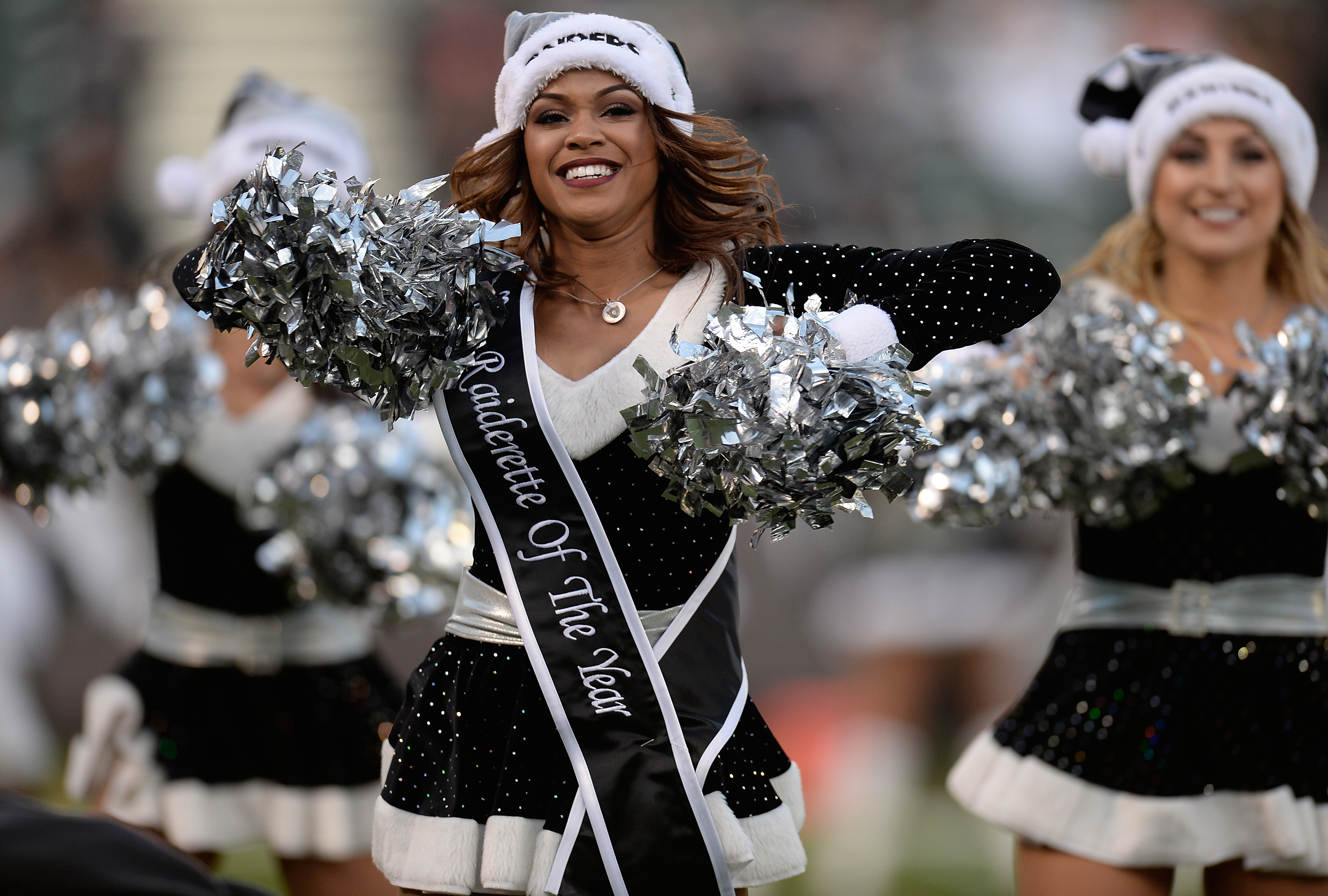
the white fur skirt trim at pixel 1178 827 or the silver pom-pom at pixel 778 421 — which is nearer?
the silver pom-pom at pixel 778 421

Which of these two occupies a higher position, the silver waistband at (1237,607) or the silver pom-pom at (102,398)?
the silver pom-pom at (102,398)

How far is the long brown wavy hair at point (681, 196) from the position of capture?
2443mm

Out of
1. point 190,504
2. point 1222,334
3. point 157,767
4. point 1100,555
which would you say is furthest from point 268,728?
point 1222,334

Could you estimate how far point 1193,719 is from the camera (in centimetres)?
305

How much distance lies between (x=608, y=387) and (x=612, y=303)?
0.17 metres

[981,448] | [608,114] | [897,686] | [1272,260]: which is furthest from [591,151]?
[897,686]

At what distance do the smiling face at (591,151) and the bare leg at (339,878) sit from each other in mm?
1740

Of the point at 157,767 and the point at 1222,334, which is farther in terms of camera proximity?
the point at 157,767

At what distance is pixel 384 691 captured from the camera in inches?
147

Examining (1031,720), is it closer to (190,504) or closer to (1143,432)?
(1143,432)

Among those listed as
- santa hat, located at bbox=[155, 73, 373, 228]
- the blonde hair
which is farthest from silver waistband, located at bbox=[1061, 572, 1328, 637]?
santa hat, located at bbox=[155, 73, 373, 228]

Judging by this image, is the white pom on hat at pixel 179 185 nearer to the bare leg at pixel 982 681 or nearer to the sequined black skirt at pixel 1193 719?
the sequined black skirt at pixel 1193 719

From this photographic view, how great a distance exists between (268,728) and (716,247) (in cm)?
181

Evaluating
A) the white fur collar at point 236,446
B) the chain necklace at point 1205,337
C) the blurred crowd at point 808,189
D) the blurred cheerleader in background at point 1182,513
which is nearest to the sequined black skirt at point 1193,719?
the blurred cheerleader in background at point 1182,513
